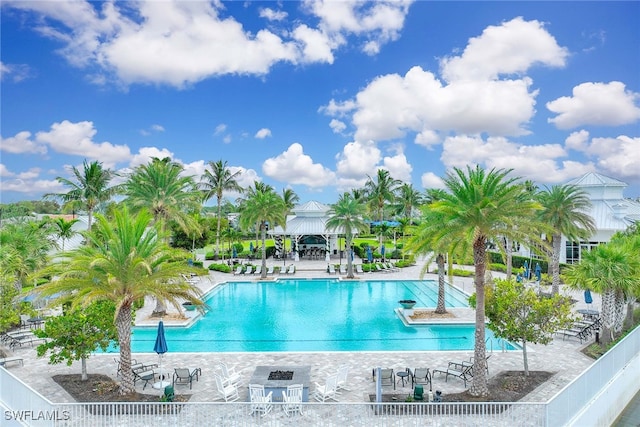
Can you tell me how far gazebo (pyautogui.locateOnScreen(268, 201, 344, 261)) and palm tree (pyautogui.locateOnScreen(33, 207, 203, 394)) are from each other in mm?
35719

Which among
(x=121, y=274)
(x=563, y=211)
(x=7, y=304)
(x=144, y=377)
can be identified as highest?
(x=563, y=211)

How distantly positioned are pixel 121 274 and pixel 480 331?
10904mm

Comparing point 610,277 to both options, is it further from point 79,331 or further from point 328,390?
point 79,331

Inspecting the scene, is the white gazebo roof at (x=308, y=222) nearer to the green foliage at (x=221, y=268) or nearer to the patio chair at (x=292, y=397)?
the green foliage at (x=221, y=268)

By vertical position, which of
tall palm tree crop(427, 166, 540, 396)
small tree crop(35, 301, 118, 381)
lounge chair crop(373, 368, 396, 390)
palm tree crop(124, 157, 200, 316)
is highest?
palm tree crop(124, 157, 200, 316)

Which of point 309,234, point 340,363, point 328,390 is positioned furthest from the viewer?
point 309,234

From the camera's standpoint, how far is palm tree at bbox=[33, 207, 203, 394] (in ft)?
42.5

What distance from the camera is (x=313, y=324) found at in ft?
80.0

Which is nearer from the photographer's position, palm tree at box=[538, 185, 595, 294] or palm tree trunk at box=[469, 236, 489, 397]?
palm tree trunk at box=[469, 236, 489, 397]

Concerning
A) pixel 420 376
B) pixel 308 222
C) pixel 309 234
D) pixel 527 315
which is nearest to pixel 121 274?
pixel 420 376

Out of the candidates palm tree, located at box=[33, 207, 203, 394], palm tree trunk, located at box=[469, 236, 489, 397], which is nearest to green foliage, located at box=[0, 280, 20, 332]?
palm tree, located at box=[33, 207, 203, 394]

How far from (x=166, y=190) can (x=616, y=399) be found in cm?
2304

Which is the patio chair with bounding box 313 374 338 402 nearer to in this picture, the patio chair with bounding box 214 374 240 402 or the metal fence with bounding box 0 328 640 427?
the metal fence with bounding box 0 328 640 427

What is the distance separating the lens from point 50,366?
16641 millimetres
